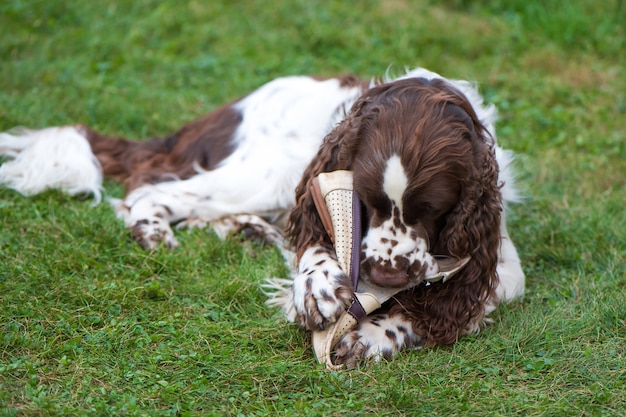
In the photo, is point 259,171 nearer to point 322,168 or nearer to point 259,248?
point 259,248

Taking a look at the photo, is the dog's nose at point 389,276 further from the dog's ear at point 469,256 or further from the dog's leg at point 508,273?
the dog's leg at point 508,273

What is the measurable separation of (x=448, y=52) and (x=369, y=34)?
2.25ft

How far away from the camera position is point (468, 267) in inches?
149

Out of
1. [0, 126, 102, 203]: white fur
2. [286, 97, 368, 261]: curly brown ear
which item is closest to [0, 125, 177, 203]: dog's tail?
[0, 126, 102, 203]: white fur

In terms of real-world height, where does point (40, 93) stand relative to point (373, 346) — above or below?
below

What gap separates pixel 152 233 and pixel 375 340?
1.55 meters

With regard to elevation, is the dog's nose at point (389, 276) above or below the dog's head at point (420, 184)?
below

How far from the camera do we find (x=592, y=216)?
4980mm

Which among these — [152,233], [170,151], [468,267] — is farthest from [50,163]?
[468,267]

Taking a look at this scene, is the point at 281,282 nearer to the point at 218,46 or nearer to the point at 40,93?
the point at 40,93

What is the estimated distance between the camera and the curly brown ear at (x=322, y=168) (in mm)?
3820

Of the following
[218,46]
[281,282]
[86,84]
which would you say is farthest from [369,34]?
[281,282]

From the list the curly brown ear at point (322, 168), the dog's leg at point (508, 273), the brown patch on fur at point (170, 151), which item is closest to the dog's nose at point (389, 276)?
the curly brown ear at point (322, 168)

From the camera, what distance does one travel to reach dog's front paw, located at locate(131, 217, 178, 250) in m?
4.55
